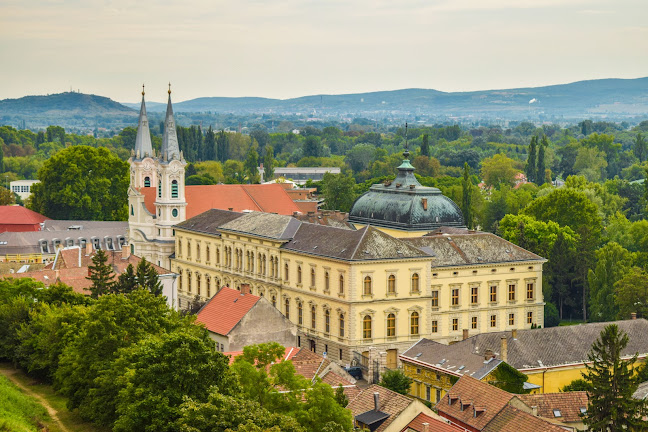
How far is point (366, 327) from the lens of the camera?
78812mm

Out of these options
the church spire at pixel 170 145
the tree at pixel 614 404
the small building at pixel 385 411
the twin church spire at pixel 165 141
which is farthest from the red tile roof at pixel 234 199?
the tree at pixel 614 404

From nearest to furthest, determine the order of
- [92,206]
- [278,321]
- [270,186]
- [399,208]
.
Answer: [278,321] → [399,208] → [270,186] → [92,206]

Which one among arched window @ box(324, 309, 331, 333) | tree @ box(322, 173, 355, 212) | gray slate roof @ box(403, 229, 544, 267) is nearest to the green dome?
gray slate roof @ box(403, 229, 544, 267)

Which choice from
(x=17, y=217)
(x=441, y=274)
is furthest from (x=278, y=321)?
(x=17, y=217)

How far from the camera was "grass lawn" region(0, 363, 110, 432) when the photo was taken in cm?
5906

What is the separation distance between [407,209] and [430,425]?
39.6 meters

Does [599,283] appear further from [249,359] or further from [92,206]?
[92,206]

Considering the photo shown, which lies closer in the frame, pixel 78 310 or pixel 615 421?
pixel 615 421

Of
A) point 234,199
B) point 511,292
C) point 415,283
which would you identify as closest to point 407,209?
point 511,292

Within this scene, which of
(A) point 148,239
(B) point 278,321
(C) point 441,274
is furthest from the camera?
(A) point 148,239

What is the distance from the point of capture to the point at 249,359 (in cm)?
5650

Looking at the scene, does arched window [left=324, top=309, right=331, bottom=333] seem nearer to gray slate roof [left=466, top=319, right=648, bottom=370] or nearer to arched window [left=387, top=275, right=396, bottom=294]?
arched window [left=387, top=275, right=396, bottom=294]

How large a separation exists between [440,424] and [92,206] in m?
94.5

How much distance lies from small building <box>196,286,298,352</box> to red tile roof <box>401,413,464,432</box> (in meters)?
21.5
